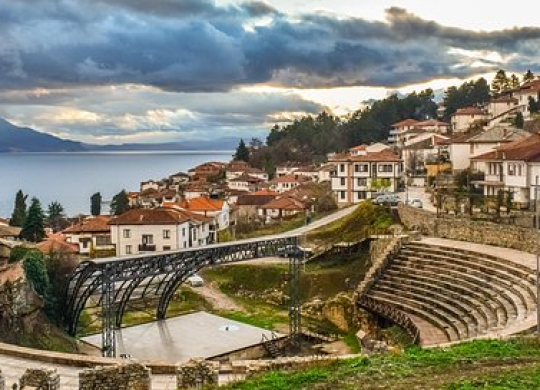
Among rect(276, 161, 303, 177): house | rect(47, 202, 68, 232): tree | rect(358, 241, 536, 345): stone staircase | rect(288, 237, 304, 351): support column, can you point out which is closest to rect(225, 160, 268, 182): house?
rect(276, 161, 303, 177): house

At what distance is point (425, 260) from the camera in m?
35.3

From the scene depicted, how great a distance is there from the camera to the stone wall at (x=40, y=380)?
13.5 metres

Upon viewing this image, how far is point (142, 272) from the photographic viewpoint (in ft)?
101

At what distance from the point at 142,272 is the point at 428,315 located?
13.5m

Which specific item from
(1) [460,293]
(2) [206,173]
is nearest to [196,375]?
(1) [460,293]

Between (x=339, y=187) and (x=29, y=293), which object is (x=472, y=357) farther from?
(x=339, y=187)

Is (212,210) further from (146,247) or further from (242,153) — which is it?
(242,153)

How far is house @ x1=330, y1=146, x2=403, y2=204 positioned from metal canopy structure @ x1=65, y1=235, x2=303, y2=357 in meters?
30.4

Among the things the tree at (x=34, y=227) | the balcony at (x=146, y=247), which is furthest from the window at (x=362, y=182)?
the tree at (x=34, y=227)

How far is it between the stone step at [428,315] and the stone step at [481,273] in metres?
2.76

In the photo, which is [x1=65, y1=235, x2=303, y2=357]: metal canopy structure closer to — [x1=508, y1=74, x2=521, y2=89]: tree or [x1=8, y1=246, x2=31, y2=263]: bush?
[x1=8, y1=246, x2=31, y2=263]: bush

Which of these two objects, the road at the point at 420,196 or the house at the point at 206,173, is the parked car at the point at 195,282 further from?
the house at the point at 206,173

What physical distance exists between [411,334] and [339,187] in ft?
138

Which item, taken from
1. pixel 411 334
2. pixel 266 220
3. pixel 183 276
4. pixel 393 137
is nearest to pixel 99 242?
pixel 266 220
